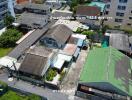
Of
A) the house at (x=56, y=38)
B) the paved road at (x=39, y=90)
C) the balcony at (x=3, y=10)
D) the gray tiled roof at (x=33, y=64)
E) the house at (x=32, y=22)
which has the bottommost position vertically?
the paved road at (x=39, y=90)

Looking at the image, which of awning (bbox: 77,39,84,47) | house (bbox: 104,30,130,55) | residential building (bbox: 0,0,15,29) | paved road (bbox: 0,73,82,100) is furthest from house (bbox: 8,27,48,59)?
house (bbox: 104,30,130,55)

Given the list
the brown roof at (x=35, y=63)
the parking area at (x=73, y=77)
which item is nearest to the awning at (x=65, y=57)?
the parking area at (x=73, y=77)

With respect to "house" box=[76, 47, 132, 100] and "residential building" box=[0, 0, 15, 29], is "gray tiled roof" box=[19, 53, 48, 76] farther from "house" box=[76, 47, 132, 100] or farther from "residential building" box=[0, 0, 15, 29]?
"residential building" box=[0, 0, 15, 29]

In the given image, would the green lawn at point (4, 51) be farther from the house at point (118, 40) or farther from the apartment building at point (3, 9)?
the house at point (118, 40)

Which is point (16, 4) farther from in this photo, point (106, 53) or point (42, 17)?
point (106, 53)

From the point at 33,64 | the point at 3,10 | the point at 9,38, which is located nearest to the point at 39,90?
the point at 33,64
